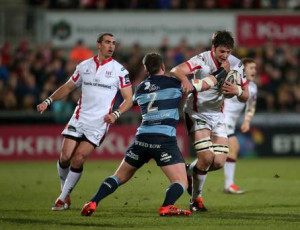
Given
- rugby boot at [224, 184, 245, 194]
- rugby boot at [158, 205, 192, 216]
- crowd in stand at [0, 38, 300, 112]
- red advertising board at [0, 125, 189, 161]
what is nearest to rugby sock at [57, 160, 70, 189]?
rugby boot at [158, 205, 192, 216]

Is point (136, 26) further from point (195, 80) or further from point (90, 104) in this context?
point (195, 80)

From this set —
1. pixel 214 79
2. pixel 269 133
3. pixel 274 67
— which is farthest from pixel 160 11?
pixel 214 79

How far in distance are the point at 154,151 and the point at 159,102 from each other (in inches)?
24.8

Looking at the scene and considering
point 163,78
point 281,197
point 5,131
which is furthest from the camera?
point 5,131

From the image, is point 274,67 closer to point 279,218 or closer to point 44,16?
point 44,16

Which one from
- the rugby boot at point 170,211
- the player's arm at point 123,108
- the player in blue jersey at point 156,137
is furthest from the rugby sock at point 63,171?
the rugby boot at point 170,211

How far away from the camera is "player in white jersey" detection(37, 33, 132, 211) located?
1109 cm

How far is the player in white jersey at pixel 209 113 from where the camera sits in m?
10.5

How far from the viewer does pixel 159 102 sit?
995cm

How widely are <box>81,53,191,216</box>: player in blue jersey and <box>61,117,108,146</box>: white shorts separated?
1.25 m

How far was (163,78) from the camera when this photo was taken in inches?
393

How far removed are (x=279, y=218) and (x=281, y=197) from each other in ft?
9.43

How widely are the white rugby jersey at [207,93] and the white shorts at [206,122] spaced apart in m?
0.07

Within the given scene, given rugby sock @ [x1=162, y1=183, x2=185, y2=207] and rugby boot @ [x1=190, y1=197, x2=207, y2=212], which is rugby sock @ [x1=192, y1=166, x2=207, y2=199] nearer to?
rugby boot @ [x1=190, y1=197, x2=207, y2=212]
